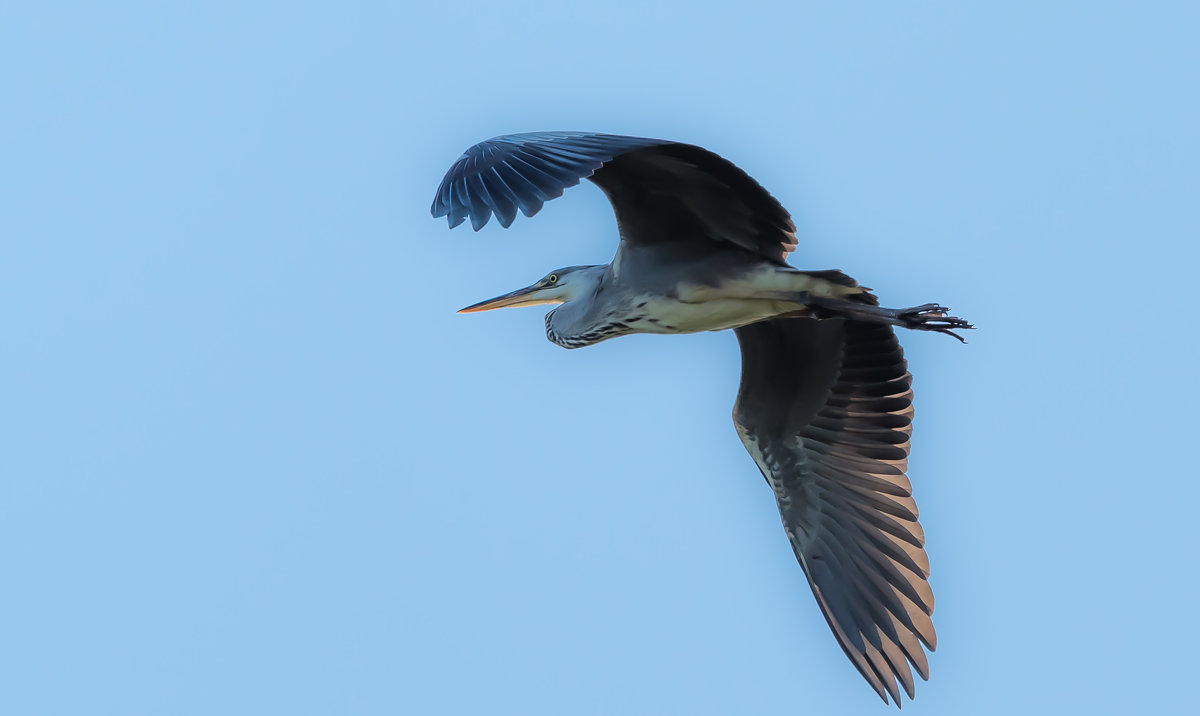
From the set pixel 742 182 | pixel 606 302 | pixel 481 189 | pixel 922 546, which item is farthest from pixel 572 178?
pixel 922 546

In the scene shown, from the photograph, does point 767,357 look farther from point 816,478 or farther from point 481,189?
point 481,189

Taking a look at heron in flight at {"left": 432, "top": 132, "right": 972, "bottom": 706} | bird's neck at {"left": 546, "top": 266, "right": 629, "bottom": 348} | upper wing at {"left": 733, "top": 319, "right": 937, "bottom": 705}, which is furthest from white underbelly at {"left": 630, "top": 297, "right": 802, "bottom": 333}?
upper wing at {"left": 733, "top": 319, "right": 937, "bottom": 705}

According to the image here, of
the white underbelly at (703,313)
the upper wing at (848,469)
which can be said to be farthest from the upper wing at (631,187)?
the upper wing at (848,469)

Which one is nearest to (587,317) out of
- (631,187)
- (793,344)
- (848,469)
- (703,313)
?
(703,313)

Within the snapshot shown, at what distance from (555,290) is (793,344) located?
4.43 ft

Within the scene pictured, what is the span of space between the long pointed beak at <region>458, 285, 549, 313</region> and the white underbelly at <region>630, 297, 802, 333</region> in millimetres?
1205

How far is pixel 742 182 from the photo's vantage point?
22.3 ft

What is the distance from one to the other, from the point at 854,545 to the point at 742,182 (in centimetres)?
240

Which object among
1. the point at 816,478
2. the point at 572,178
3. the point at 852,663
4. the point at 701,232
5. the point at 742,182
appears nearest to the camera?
the point at 572,178

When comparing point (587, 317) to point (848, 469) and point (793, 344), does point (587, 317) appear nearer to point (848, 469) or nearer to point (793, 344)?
point (793, 344)

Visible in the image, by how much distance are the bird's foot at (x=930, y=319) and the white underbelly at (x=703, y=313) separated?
537 mm

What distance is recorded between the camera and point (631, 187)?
7.04m

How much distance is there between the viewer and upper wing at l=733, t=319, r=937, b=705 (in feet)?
26.3

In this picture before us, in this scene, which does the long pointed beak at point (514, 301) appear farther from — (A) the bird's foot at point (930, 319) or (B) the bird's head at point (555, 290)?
(A) the bird's foot at point (930, 319)
